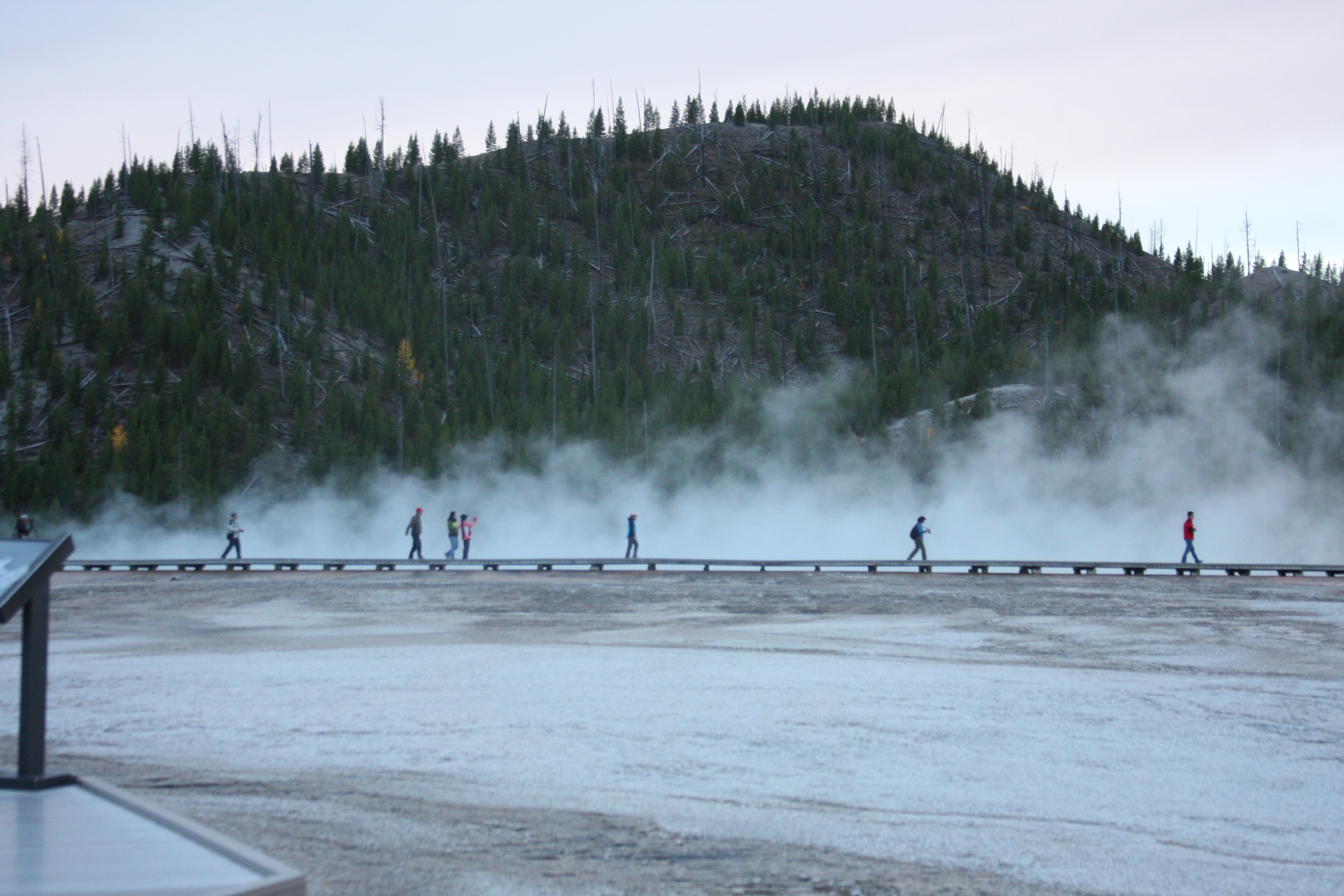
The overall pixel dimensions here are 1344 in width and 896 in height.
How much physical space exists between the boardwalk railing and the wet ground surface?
29.3ft

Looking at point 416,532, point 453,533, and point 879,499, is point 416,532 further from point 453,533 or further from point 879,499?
point 879,499

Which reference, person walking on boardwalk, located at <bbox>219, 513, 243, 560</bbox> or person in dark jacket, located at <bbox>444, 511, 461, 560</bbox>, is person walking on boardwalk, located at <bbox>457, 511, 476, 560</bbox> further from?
person walking on boardwalk, located at <bbox>219, 513, 243, 560</bbox>

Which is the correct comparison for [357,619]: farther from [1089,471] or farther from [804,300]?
[804,300]

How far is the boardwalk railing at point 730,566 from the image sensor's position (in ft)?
92.1

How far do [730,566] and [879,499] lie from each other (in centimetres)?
1954

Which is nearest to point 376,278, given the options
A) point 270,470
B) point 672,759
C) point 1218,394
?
point 270,470

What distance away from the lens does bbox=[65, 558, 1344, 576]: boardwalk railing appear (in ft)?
92.1

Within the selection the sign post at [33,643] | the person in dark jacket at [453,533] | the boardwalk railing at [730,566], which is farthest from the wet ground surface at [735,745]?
the person in dark jacket at [453,533]

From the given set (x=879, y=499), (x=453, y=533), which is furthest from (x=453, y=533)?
(x=879, y=499)

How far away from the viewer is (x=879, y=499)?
4897 centimetres

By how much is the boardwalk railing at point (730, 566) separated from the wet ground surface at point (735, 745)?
8.93 metres

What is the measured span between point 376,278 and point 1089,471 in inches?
1871

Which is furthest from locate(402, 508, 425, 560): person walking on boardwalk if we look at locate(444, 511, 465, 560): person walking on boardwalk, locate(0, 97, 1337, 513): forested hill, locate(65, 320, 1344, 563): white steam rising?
locate(0, 97, 1337, 513): forested hill

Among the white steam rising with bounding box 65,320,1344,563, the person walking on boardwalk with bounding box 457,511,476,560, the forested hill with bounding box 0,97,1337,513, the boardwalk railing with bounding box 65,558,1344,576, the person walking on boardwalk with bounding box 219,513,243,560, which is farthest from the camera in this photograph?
the forested hill with bounding box 0,97,1337,513
